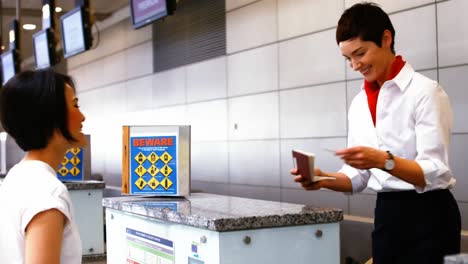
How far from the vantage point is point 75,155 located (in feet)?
13.9

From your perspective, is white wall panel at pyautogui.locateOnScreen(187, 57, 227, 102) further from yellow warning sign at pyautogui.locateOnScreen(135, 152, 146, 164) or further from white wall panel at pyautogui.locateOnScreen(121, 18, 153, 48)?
yellow warning sign at pyautogui.locateOnScreen(135, 152, 146, 164)

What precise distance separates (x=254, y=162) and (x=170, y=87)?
7.69 feet

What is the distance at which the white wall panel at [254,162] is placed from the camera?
6918 mm

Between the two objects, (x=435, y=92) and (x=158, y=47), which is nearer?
(x=435, y=92)

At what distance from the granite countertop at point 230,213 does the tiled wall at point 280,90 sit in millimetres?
2957

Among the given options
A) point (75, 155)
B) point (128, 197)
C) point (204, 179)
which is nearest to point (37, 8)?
point (204, 179)

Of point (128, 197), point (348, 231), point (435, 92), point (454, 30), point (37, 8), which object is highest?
point (37, 8)

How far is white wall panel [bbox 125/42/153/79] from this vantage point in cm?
968

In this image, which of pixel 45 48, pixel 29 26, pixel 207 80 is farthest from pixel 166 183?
pixel 29 26

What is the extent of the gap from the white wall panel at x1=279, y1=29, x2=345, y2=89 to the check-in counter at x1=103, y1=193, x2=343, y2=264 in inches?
149

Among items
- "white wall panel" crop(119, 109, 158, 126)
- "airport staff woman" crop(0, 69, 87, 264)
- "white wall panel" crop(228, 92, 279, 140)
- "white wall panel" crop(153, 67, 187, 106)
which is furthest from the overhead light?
"airport staff woman" crop(0, 69, 87, 264)

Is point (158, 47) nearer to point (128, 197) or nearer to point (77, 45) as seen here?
point (77, 45)

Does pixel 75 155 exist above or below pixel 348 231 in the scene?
above

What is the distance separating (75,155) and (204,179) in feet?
13.5
